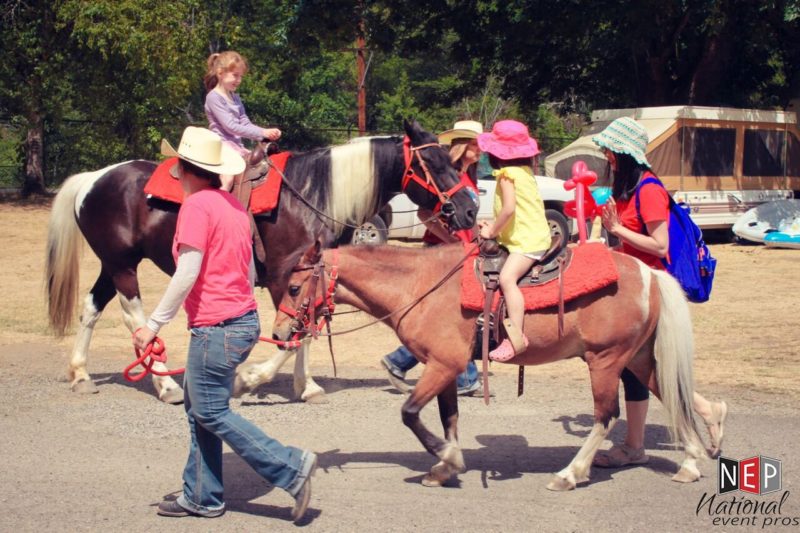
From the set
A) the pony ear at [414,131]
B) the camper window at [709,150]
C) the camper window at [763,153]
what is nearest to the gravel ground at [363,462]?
the pony ear at [414,131]

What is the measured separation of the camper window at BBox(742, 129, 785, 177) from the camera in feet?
67.8

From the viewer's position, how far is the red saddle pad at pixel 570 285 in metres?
5.41

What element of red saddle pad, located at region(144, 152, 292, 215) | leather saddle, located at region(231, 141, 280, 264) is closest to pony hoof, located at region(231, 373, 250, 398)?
leather saddle, located at region(231, 141, 280, 264)

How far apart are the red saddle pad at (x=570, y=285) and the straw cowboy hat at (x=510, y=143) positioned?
2.27ft

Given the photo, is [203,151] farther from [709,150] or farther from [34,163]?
[34,163]

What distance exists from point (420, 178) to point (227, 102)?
64.0 inches

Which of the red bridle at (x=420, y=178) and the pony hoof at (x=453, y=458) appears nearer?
the pony hoof at (x=453, y=458)

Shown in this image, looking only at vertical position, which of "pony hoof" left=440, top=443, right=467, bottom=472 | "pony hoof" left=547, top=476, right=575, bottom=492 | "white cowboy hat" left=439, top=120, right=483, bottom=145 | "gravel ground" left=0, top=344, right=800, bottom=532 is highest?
"white cowboy hat" left=439, top=120, right=483, bottom=145

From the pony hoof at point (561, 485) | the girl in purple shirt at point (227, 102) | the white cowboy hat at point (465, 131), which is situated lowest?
the pony hoof at point (561, 485)

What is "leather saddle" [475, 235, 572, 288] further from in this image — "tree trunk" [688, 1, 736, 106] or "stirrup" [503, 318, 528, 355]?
"tree trunk" [688, 1, 736, 106]

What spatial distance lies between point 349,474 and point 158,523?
130 cm

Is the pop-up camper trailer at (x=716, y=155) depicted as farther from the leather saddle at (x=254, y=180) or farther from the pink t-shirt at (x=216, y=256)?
the pink t-shirt at (x=216, y=256)

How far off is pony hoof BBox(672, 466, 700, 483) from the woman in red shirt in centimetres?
36

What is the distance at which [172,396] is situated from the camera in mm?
7730
